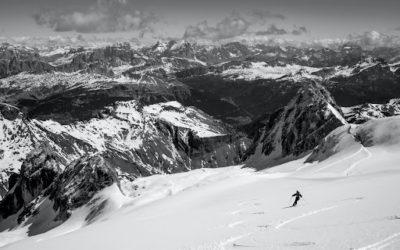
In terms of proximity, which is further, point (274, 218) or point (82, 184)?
point (82, 184)

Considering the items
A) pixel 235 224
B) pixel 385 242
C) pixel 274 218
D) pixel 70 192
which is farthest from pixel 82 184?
pixel 385 242

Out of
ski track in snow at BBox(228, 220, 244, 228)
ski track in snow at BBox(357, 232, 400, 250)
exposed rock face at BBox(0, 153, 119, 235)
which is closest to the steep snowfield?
ski track in snow at BBox(357, 232, 400, 250)

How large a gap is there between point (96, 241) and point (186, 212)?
59.3 ft

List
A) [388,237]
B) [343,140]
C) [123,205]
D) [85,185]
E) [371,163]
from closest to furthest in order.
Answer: [388,237] → [371,163] → [123,205] → [343,140] → [85,185]

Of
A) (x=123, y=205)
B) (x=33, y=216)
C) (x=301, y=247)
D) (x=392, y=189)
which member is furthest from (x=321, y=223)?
(x=33, y=216)

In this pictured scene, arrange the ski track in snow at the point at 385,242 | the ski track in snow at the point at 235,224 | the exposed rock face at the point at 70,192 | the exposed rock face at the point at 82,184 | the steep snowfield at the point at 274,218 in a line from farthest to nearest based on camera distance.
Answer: the exposed rock face at the point at 70,192 → the exposed rock face at the point at 82,184 → the ski track in snow at the point at 235,224 → the steep snowfield at the point at 274,218 → the ski track in snow at the point at 385,242

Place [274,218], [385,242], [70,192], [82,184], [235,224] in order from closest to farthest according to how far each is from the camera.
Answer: [385,242] → [235,224] → [274,218] → [70,192] → [82,184]

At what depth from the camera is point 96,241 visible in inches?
2344

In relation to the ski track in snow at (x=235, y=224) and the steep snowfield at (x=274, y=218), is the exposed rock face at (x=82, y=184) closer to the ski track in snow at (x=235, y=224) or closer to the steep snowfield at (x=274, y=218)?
the steep snowfield at (x=274, y=218)

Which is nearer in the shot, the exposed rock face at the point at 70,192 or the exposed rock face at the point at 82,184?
the exposed rock face at the point at 82,184

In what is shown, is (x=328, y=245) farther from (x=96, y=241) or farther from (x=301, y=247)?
(x=96, y=241)

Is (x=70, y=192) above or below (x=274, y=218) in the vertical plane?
below

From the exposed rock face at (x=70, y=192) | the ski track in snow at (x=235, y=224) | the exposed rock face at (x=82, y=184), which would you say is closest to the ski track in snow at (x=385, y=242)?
the ski track in snow at (x=235, y=224)

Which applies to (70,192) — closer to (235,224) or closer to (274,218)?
(235,224)
